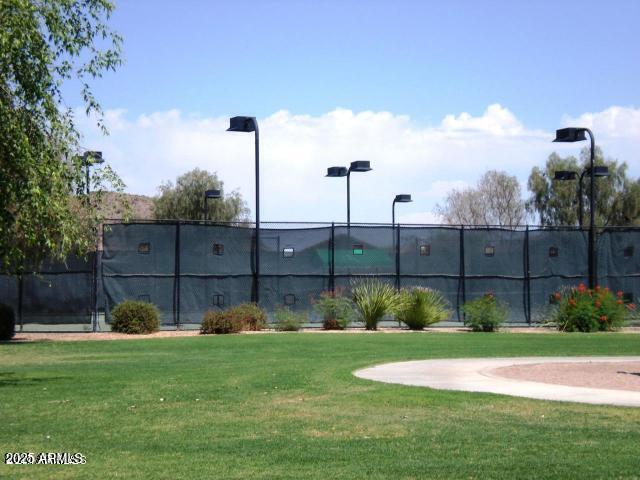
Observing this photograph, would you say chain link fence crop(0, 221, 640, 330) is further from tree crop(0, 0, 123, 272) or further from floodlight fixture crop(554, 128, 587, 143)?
tree crop(0, 0, 123, 272)

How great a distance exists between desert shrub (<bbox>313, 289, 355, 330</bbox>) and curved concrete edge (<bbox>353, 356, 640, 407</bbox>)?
34.3 feet

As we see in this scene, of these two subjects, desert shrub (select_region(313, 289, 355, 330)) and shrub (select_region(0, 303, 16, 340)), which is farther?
desert shrub (select_region(313, 289, 355, 330))

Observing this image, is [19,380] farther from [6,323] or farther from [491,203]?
[491,203]

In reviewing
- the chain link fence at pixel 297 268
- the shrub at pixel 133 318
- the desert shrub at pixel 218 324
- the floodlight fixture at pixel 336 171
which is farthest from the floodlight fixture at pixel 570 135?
the shrub at pixel 133 318

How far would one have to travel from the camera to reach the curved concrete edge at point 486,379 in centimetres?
1244

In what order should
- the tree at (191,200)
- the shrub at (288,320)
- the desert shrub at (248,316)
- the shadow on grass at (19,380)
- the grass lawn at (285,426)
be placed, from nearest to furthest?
the grass lawn at (285,426), the shadow on grass at (19,380), the desert shrub at (248,316), the shrub at (288,320), the tree at (191,200)

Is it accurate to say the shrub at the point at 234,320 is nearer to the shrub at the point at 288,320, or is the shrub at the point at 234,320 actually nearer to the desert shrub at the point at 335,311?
the shrub at the point at 288,320

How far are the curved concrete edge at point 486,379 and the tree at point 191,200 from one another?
45.7m

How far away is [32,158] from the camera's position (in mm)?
13875

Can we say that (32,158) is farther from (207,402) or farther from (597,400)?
(597,400)

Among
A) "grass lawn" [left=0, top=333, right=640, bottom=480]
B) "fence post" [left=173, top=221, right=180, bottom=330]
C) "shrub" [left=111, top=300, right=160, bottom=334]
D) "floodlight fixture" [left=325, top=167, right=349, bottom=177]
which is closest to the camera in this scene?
"grass lawn" [left=0, top=333, right=640, bottom=480]

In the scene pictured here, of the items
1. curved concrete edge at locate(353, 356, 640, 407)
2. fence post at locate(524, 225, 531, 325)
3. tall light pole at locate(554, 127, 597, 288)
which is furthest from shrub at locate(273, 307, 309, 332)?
curved concrete edge at locate(353, 356, 640, 407)

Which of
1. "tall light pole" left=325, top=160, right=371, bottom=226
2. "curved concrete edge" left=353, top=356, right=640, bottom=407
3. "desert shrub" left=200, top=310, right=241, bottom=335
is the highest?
"tall light pole" left=325, top=160, right=371, bottom=226

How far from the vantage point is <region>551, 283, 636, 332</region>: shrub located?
93.9 feet
